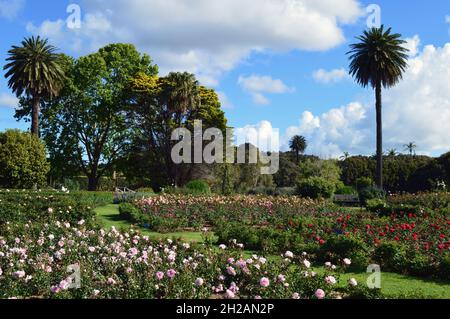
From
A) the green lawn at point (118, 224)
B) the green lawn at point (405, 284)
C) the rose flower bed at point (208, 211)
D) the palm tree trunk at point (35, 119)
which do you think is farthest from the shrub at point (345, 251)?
the palm tree trunk at point (35, 119)

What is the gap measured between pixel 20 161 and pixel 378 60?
25256mm

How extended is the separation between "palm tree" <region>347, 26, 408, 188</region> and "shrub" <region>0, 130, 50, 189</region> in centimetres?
2316

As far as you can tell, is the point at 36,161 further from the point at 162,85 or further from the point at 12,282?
the point at 12,282

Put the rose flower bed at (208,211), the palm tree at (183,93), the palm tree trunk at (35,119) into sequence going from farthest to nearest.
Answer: the palm tree at (183,93), the palm tree trunk at (35,119), the rose flower bed at (208,211)

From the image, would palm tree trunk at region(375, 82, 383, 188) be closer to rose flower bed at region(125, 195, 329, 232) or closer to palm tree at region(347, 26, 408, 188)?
palm tree at region(347, 26, 408, 188)

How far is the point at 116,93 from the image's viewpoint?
1662 inches

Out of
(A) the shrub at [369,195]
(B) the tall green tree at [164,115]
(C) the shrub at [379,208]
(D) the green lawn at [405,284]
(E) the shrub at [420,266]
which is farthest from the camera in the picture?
(B) the tall green tree at [164,115]

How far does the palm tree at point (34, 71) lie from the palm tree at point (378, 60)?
21.8 metres

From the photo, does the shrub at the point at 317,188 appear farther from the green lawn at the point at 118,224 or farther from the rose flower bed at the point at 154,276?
the rose flower bed at the point at 154,276

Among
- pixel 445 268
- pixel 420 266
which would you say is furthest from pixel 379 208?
→ pixel 445 268

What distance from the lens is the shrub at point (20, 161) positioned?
104 ft

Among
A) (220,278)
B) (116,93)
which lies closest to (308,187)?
(116,93)

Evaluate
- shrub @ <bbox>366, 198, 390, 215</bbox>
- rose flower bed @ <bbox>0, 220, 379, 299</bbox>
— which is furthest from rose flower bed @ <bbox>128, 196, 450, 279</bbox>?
rose flower bed @ <bbox>0, 220, 379, 299</bbox>
